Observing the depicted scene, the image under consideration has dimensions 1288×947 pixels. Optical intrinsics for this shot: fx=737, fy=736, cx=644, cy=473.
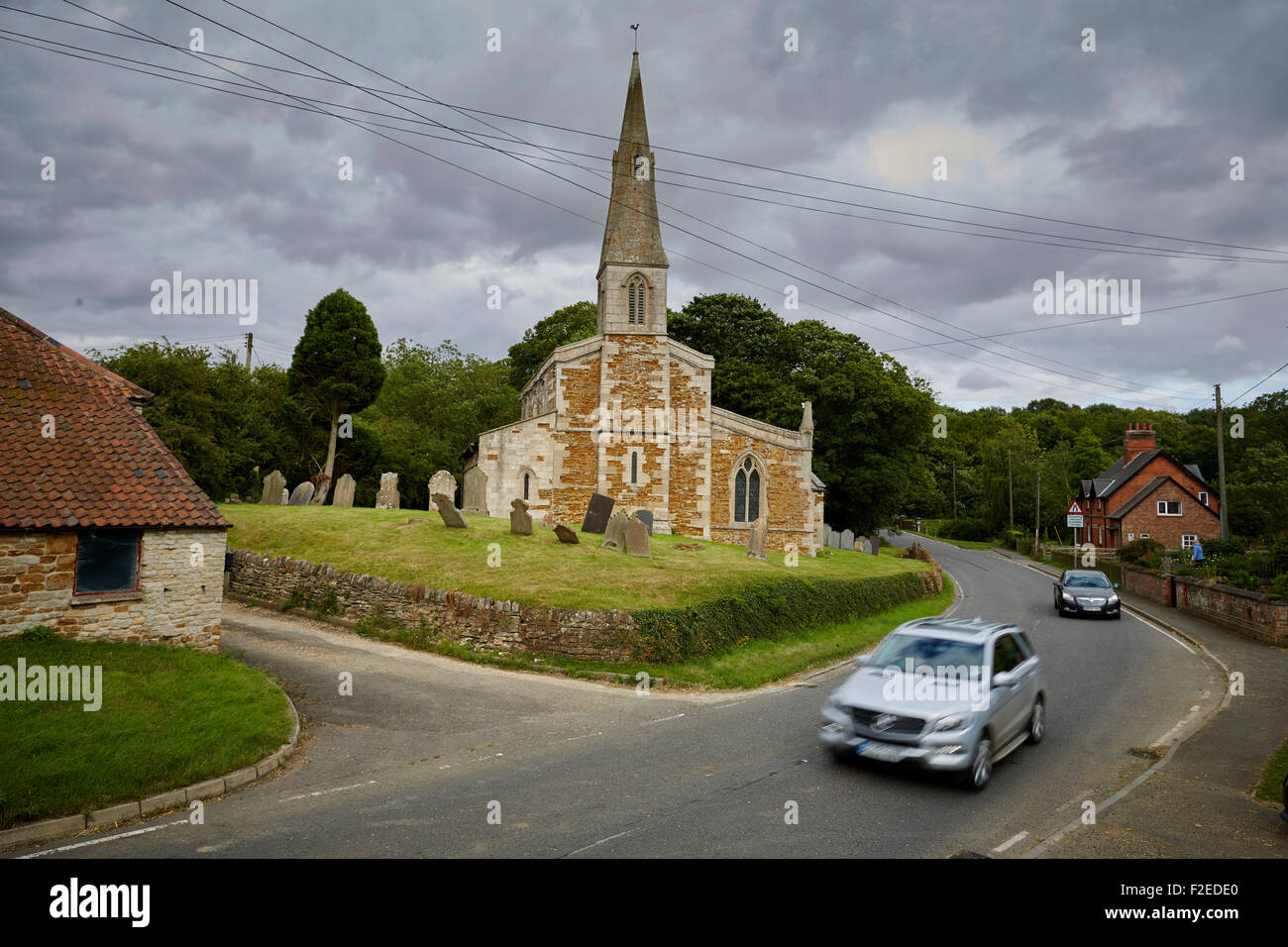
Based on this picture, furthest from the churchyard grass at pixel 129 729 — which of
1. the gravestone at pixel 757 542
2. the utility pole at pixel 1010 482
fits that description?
the utility pole at pixel 1010 482

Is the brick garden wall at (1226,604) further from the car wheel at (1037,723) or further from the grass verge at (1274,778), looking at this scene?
the car wheel at (1037,723)

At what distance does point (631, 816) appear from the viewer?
24.2 feet

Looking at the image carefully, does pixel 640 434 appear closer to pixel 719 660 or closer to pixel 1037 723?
pixel 719 660

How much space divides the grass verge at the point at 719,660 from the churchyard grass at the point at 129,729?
4.25 metres

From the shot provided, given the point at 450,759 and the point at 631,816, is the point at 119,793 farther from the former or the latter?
the point at 631,816

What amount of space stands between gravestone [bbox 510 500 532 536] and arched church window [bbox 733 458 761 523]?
1531 cm

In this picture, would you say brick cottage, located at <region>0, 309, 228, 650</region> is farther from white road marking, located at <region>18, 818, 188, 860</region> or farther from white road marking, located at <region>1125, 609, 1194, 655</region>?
white road marking, located at <region>1125, 609, 1194, 655</region>

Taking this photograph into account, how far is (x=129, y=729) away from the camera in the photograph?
8.95 metres

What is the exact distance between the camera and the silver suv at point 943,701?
26.7 ft

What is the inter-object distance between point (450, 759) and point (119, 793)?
137 inches

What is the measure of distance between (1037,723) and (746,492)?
25.3 meters

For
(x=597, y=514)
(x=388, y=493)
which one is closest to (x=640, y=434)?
(x=597, y=514)

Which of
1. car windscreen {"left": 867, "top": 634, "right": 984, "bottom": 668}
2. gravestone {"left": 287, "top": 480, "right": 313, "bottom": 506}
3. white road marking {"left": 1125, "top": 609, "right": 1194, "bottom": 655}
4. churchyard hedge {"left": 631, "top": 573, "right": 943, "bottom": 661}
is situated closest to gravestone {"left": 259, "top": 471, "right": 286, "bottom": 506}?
gravestone {"left": 287, "top": 480, "right": 313, "bottom": 506}

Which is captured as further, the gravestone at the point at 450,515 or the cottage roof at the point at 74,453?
the gravestone at the point at 450,515
